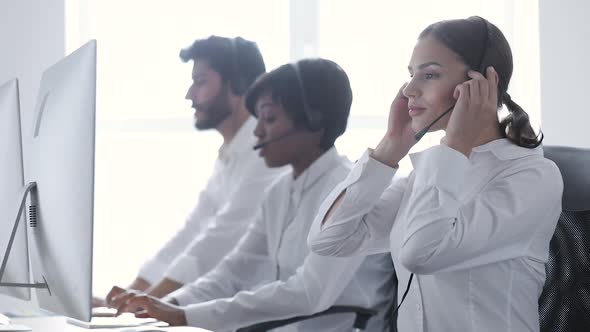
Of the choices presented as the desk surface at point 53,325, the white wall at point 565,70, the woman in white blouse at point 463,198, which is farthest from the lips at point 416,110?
the white wall at point 565,70

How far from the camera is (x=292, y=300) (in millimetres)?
1979

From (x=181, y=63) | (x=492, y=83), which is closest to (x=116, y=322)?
(x=492, y=83)

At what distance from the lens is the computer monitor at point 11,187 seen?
4.75 feet

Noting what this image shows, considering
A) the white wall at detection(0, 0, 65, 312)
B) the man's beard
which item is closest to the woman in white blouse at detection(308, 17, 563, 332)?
the man's beard

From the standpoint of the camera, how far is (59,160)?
1245 millimetres

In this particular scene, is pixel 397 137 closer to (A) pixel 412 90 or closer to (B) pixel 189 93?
(A) pixel 412 90

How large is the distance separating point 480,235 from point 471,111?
0.80 feet

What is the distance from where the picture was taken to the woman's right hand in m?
1.70

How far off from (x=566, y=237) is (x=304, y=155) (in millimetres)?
1021

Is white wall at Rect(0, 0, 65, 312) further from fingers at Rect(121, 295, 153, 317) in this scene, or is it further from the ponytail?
the ponytail

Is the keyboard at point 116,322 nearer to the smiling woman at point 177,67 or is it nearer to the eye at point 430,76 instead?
the eye at point 430,76

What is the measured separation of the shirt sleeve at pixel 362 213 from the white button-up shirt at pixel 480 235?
120 millimetres

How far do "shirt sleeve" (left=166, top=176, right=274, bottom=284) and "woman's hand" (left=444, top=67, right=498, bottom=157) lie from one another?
1111 mm

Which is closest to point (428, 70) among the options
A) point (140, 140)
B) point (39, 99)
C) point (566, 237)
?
point (566, 237)
